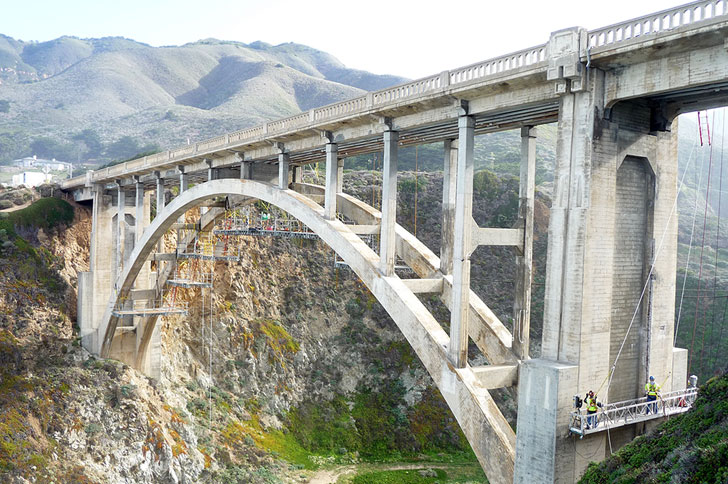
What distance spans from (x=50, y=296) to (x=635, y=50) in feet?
111

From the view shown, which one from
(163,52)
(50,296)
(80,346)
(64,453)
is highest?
(163,52)

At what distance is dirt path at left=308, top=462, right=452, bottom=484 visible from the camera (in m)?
32.8

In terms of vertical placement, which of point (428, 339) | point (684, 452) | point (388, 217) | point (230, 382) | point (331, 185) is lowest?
point (230, 382)

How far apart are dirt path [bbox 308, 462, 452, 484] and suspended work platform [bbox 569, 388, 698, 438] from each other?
22531mm

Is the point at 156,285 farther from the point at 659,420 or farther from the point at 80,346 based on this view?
the point at 659,420

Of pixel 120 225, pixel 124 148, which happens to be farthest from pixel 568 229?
pixel 124 148

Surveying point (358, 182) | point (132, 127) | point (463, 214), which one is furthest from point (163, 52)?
point (463, 214)

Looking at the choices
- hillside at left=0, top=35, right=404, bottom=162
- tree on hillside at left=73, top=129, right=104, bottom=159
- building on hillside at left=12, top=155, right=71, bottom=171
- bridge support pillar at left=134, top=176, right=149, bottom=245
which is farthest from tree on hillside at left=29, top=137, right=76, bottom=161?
bridge support pillar at left=134, top=176, right=149, bottom=245

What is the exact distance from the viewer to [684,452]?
32.4ft

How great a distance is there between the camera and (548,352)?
12.8m

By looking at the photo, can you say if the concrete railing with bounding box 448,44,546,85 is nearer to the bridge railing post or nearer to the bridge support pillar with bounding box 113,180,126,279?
the bridge railing post

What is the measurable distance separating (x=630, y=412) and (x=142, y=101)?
16512cm

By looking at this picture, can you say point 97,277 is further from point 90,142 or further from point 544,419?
point 90,142

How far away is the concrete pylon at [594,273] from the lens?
40.3 ft
